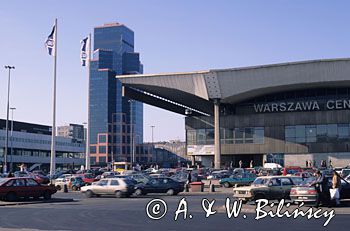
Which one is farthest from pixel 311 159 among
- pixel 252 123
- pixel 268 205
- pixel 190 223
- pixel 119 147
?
pixel 119 147

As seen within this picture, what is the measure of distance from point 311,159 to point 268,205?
60283 mm

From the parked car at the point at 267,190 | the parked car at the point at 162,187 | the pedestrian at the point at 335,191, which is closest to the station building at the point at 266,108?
the parked car at the point at 162,187

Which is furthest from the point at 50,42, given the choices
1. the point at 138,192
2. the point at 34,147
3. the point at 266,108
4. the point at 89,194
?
the point at 34,147

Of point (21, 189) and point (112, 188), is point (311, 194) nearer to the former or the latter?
point (112, 188)

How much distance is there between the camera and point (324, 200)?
76.3 ft

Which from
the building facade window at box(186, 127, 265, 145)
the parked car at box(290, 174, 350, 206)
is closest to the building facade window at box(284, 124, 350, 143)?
the building facade window at box(186, 127, 265, 145)

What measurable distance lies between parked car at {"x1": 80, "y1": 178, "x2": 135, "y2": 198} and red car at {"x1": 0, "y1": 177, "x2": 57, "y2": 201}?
3.55 m

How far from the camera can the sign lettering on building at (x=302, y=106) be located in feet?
267

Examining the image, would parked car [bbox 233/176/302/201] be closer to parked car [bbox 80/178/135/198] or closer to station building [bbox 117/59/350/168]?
parked car [bbox 80/178/135/198]

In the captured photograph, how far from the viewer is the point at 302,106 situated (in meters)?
83.3

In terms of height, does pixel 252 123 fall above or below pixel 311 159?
above

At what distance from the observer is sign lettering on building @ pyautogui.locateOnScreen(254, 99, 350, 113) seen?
81250 mm

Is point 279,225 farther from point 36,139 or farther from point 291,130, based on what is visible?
point 36,139

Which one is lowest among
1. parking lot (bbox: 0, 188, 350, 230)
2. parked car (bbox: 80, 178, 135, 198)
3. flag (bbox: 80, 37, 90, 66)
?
parking lot (bbox: 0, 188, 350, 230)
